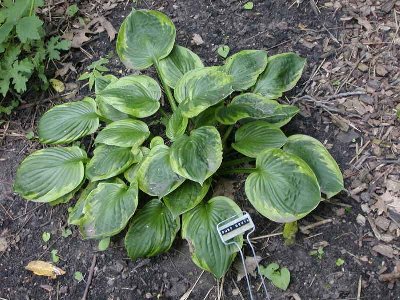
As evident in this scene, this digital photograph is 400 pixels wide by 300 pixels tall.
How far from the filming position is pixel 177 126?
2455mm

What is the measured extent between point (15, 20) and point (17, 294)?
151cm

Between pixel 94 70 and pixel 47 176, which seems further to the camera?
pixel 94 70

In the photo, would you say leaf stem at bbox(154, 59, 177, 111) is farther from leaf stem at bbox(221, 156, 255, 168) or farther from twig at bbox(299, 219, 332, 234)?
twig at bbox(299, 219, 332, 234)

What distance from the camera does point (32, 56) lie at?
3172 millimetres

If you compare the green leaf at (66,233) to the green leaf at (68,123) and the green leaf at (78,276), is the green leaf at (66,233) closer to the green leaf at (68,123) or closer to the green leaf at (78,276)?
the green leaf at (78,276)

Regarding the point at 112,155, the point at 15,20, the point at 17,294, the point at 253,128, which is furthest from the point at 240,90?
the point at 17,294

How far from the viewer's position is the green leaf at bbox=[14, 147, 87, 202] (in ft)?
8.48

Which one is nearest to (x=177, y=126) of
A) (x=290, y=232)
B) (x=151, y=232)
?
(x=151, y=232)

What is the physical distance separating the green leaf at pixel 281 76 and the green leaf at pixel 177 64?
1.26 feet

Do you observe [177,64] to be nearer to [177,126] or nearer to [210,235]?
[177,126]

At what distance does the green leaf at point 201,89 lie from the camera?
7.48ft

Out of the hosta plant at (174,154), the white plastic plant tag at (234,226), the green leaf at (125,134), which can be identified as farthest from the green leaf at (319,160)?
the green leaf at (125,134)

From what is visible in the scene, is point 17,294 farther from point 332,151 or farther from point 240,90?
point 332,151

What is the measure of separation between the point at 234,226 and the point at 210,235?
0.40 ft
